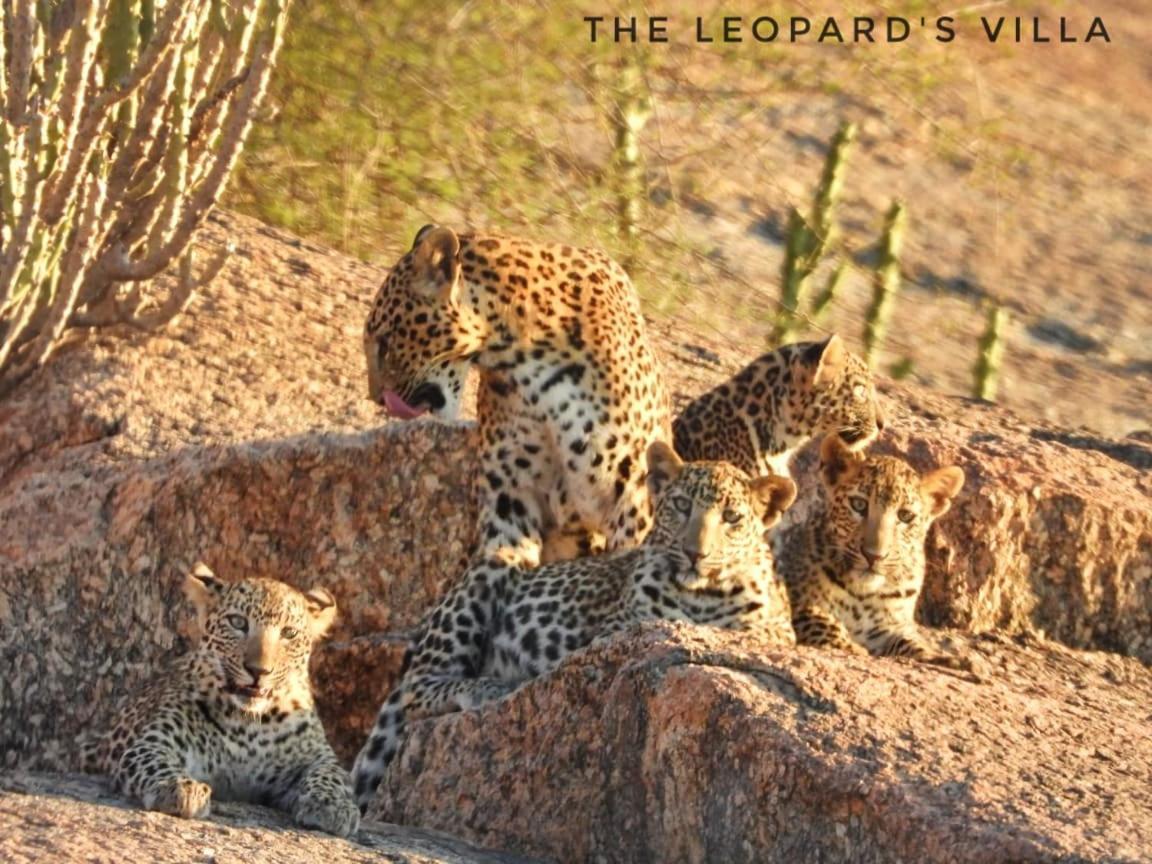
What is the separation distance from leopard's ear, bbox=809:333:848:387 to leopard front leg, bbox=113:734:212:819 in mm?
3372

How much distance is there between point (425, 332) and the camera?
9883mm

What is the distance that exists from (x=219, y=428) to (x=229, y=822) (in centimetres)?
357

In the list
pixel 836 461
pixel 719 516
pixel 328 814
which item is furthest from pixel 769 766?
pixel 836 461

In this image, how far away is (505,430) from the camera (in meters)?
9.95

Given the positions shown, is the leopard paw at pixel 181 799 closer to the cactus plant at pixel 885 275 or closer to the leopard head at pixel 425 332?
the leopard head at pixel 425 332

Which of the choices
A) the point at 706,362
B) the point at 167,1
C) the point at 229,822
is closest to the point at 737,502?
the point at 229,822

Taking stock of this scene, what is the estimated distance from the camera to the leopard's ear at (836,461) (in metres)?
9.95

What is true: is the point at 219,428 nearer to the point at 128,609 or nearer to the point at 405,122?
the point at 128,609

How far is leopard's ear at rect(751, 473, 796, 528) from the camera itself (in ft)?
30.1

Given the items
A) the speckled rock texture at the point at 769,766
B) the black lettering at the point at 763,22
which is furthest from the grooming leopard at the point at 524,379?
the black lettering at the point at 763,22

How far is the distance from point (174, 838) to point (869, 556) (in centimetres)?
312

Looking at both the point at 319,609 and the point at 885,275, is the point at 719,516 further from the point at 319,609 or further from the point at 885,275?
the point at 885,275

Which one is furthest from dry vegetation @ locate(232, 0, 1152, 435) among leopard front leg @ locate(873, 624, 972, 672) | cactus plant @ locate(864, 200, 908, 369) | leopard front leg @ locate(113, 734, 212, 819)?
leopard front leg @ locate(113, 734, 212, 819)

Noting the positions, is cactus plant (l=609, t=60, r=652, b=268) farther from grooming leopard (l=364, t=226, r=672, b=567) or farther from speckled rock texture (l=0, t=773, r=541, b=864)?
speckled rock texture (l=0, t=773, r=541, b=864)
